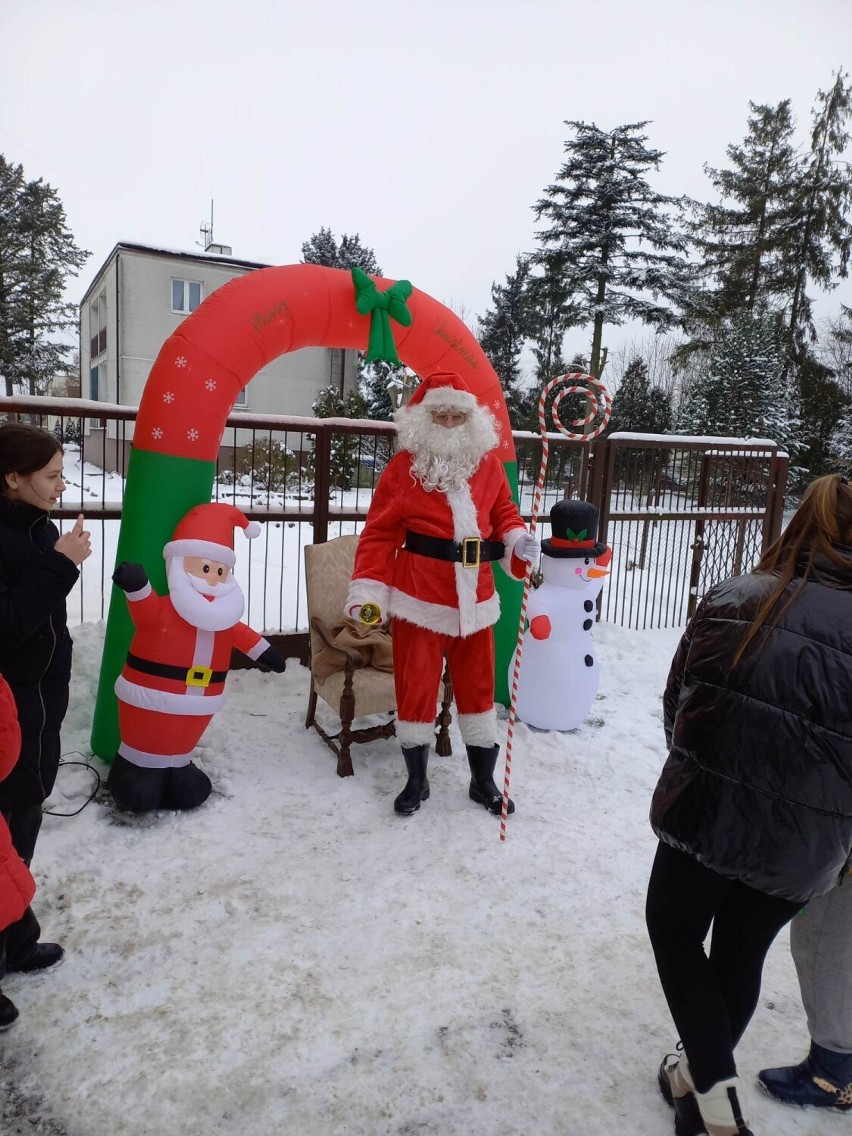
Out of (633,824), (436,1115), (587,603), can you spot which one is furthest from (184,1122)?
(587,603)

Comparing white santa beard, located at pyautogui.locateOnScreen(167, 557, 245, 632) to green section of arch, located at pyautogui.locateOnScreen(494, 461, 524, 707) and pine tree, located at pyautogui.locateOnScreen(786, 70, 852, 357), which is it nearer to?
green section of arch, located at pyautogui.locateOnScreen(494, 461, 524, 707)

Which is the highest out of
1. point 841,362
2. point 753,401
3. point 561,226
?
point 561,226

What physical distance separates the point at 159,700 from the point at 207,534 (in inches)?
31.4

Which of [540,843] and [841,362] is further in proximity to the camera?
[841,362]

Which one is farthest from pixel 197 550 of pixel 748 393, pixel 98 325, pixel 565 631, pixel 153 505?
pixel 98 325

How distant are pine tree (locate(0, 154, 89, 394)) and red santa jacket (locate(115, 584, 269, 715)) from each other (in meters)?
23.7

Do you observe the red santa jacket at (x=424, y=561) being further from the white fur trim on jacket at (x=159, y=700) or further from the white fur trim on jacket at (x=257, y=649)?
the white fur trim on jacket at (x=159, y=700)

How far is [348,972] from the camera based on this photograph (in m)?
2.56

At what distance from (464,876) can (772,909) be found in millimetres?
1646

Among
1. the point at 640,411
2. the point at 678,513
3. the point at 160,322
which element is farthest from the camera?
the point at 640,411

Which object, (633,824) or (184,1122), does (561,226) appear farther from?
(184,1122)

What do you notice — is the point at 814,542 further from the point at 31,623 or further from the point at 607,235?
the point at 607,235

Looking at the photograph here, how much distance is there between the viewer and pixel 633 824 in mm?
3680

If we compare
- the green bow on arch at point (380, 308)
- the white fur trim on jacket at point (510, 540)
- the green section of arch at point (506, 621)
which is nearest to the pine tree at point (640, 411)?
the green section of arch at point (506, 621)
